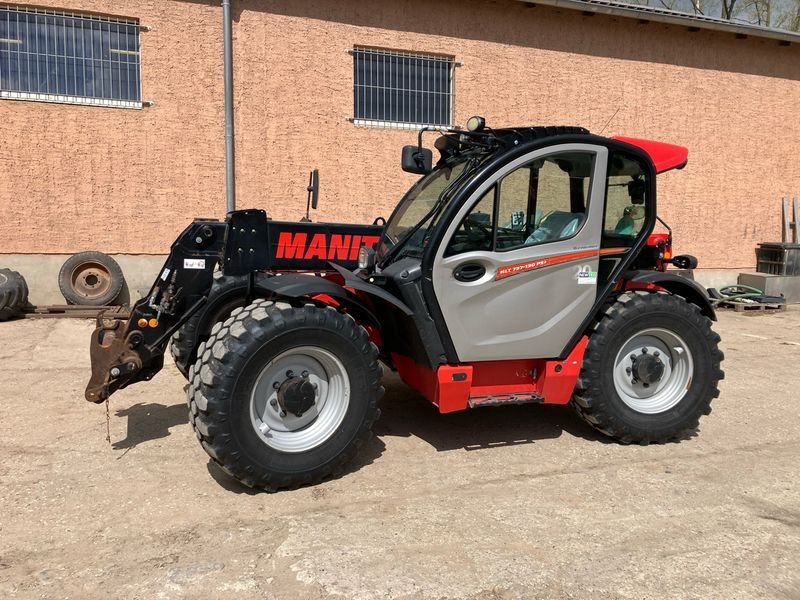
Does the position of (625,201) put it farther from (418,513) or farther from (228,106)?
A: (228,106)

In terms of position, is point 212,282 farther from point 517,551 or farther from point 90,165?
point 90,165

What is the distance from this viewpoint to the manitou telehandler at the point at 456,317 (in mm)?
3523

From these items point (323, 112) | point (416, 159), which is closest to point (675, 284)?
point (416, 159)

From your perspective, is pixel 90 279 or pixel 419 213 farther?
pixel 90 279

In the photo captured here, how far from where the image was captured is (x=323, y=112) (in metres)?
10.2

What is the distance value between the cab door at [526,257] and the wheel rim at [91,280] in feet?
24.2

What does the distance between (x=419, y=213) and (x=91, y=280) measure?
719 centimetres

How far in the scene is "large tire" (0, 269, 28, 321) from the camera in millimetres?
8359

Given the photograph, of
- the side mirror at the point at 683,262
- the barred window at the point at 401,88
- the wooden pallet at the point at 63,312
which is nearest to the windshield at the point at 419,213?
the side mirror at the point at 683,262

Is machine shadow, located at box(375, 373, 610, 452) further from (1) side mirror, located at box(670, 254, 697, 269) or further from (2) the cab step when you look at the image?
(1) side mirror, located at box(670, 254, 697, 269)

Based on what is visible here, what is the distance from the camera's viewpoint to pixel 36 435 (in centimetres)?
433

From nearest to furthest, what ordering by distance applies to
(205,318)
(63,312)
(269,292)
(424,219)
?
(424,219), (269,292), (205,318), (63,312)

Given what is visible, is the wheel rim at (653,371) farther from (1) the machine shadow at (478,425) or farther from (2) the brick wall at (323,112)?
(2) the brick wall at (323,112)

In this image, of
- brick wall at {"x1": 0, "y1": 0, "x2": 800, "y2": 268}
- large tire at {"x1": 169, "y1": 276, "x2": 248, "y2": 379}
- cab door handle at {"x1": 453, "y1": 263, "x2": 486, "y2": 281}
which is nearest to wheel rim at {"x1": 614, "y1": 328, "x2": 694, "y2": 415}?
cab door handle at {"x1": 453, "y1": 263, "x2": 486, "y2": 281}
